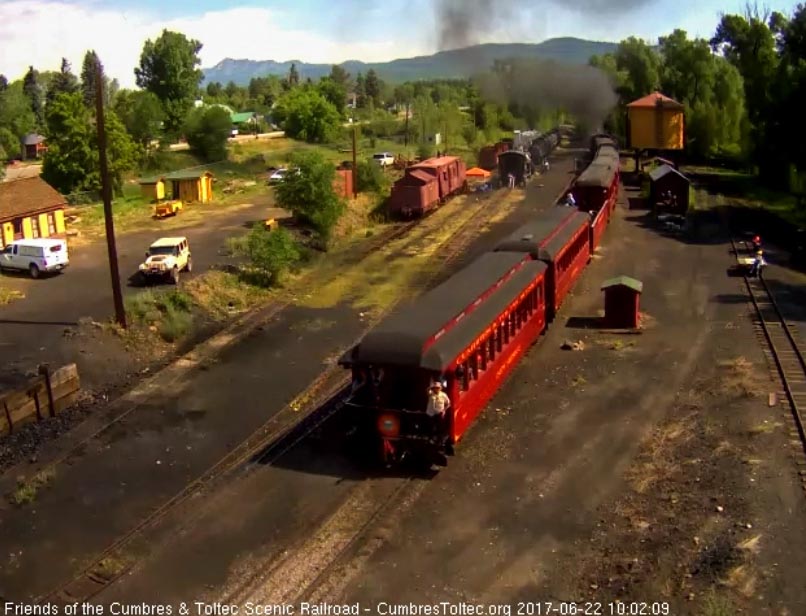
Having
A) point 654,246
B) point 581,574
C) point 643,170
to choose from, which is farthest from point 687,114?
point 581,574

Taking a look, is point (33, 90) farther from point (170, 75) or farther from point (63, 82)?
point (170, 75)

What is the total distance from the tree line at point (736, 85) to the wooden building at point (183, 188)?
3780 centimetres

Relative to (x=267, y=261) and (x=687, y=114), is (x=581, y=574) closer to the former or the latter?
(x=267, y=261)

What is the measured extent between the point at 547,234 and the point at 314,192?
1659 centimetres

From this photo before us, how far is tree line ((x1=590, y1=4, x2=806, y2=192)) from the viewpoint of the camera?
152 feet

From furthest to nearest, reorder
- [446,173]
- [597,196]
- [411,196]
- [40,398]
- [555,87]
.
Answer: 1. [555,87]
2. [446,173]
3. [411,196]
4. [597,196]
5. [40,398]

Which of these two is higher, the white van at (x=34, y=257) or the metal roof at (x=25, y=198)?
the metal roof at (x=25, y=198)

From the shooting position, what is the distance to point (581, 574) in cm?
1317

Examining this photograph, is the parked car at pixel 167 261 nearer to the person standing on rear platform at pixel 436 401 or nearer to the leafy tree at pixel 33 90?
the person standing on rear platform at pixel 436 401

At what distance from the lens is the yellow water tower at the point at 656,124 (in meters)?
67.6

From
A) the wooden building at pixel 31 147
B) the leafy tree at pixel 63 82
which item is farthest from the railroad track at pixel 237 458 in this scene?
the leafy tree at pixel 63 82

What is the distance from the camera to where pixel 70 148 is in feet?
186
